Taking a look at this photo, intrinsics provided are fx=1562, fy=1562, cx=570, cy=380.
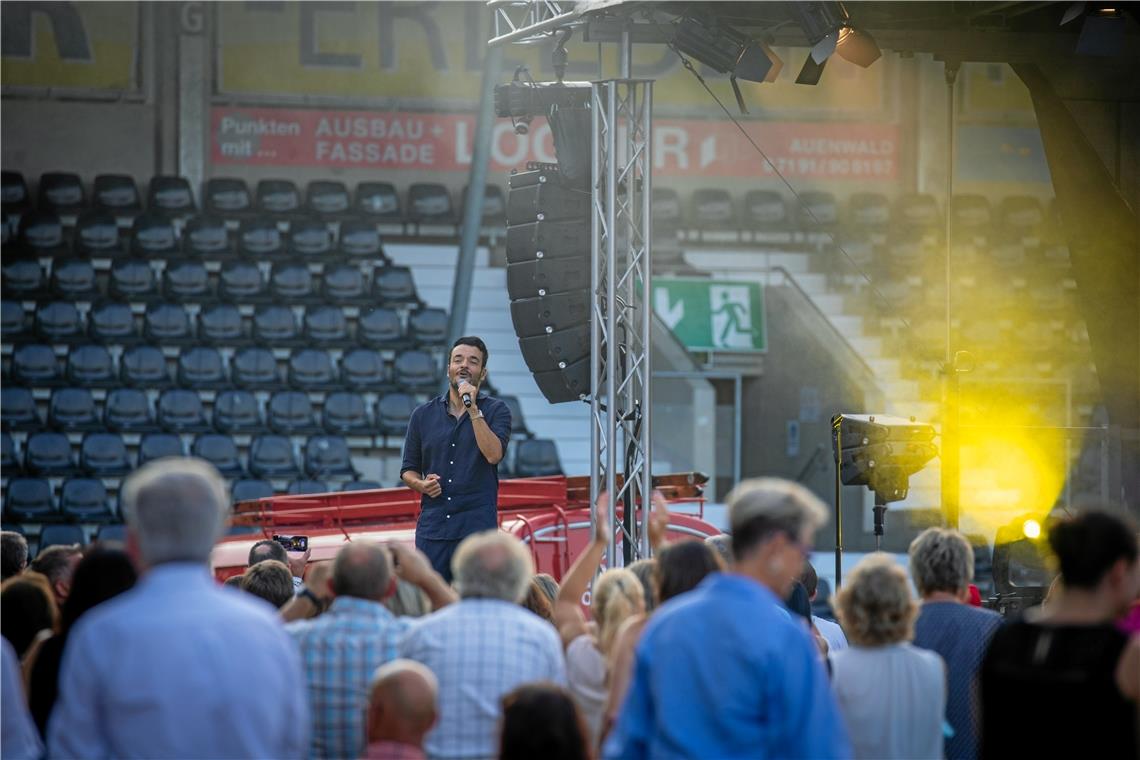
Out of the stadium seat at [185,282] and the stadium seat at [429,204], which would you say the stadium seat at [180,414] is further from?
the stadium seat at [429,204]

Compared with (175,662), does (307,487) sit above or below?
below

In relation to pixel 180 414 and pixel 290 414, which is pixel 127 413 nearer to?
pixel 180 414

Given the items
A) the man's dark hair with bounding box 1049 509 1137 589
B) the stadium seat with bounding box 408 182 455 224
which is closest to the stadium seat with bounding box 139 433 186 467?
the stadium seat with bounding box 408 182 455 224

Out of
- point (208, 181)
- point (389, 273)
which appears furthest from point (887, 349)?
point (208, 181)

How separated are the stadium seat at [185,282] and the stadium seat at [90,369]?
0.88 meters

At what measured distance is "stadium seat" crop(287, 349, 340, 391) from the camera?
45.5ft

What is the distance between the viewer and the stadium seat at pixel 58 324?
1380 cm

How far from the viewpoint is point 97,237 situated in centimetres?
1432

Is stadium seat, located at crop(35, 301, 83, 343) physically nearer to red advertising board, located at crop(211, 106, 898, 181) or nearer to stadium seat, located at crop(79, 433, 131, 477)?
stadium seat, located at crop(79, 433, 131, 477)

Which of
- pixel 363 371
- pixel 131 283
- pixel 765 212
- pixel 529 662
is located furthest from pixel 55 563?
pixel 765 212

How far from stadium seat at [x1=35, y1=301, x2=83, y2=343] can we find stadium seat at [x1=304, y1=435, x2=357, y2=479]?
2.44m

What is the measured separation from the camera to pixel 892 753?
11.6 ft

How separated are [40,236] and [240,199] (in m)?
1.84

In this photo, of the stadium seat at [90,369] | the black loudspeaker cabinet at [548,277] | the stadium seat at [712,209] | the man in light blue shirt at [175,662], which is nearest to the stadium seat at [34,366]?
the stadium seat at [90,369]
